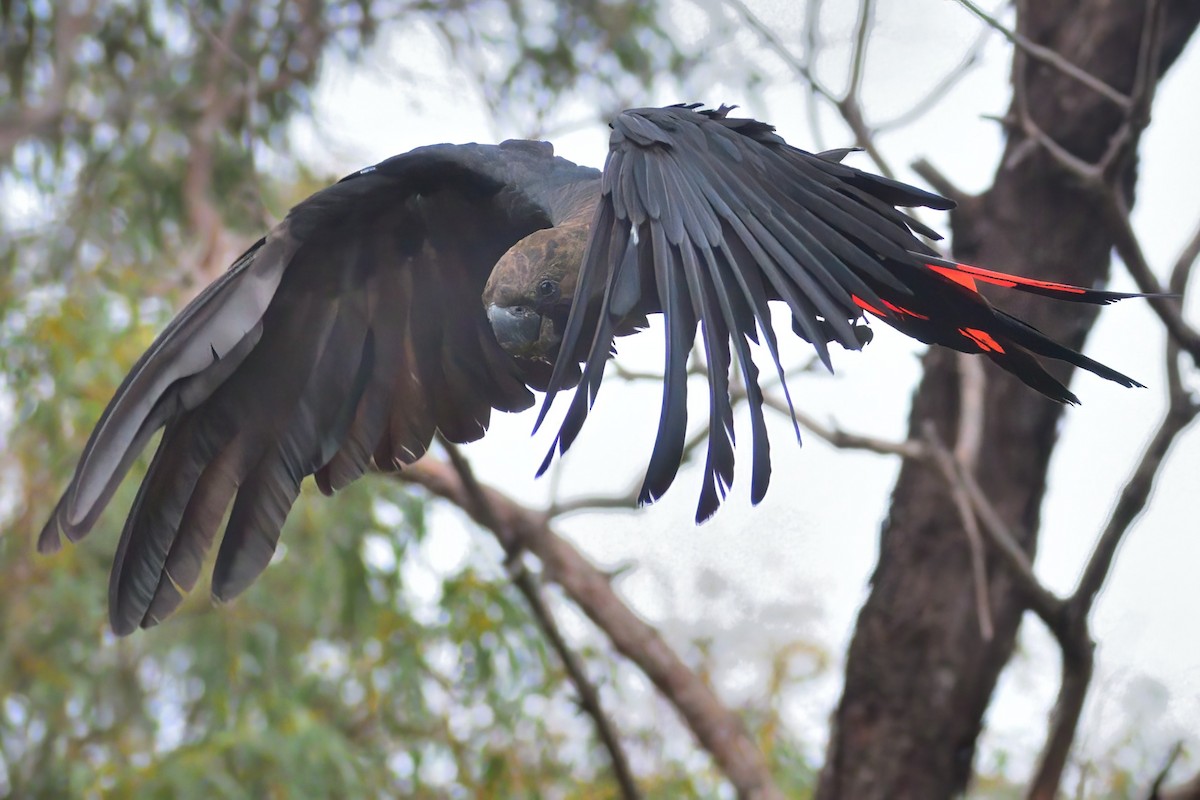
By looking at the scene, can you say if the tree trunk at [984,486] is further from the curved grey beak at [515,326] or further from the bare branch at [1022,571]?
the curved grey beak at [515,326]

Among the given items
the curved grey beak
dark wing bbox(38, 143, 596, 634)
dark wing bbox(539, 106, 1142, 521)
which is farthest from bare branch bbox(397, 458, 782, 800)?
dark wing bbox(539, 106, 1142, 521)

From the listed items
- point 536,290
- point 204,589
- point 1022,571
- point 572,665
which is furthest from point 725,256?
point 204,589

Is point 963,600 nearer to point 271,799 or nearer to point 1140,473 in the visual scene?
point 1140,473

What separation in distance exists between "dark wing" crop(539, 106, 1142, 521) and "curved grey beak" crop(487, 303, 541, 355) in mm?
295

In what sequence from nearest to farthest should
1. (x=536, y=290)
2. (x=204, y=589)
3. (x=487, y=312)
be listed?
(x=536, y=290), (x=487, y=312), (x=204, y=589)

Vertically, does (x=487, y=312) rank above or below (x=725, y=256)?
above

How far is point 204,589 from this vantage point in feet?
12.8

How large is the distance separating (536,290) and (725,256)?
600 millimetres

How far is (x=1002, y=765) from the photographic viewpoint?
13.1 feet

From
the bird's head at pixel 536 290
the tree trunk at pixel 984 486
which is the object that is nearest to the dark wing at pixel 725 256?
the bird's head at pixel 536 290

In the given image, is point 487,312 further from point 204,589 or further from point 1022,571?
point 204,589

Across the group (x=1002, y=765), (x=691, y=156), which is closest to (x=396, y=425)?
(x=691, y=156)

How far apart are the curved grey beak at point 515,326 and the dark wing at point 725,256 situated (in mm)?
295

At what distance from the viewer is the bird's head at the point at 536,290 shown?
2180mm
